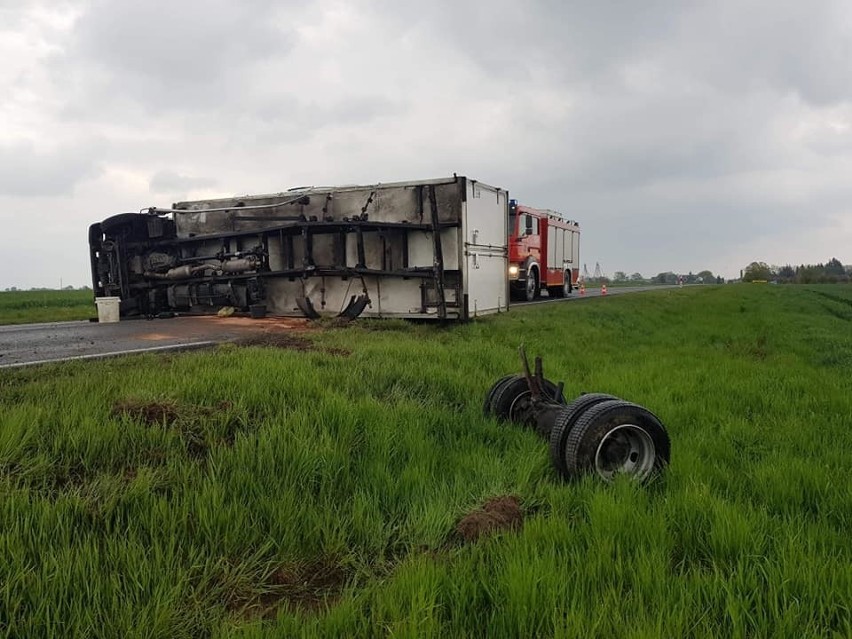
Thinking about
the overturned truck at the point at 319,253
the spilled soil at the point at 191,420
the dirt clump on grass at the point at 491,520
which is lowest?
the dirt clump on grass at the point at 491,520

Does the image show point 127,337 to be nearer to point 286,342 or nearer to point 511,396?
point 286,342

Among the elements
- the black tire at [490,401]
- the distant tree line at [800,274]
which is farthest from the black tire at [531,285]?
the distant tree line at [800,274]

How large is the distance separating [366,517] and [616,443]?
1602 millimetres

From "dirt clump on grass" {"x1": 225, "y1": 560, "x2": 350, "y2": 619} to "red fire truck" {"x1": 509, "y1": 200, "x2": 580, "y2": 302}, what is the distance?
16063mm

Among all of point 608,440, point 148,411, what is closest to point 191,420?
point 148,411

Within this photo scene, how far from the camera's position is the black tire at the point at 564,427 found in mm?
3336

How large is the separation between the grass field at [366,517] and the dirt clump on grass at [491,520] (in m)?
0.06

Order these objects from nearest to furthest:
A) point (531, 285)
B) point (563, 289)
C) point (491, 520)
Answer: point (491, 520)
point (531, 285)
point (563, 289)

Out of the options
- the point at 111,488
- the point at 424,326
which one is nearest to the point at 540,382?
the point at 111,488

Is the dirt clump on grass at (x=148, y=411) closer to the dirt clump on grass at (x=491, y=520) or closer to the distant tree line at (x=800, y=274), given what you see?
the dirt clump on grass at (x=491, y=520)

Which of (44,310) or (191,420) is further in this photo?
(44,310)

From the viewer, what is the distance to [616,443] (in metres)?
3.40

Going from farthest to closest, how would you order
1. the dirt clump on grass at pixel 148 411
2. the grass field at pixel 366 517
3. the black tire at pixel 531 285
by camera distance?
the black tire at pixel 531 285
the dirt clump on grass at pixel 148 411
the grass field at pixel 366 517

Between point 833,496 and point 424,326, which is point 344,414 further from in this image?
point 424,326
